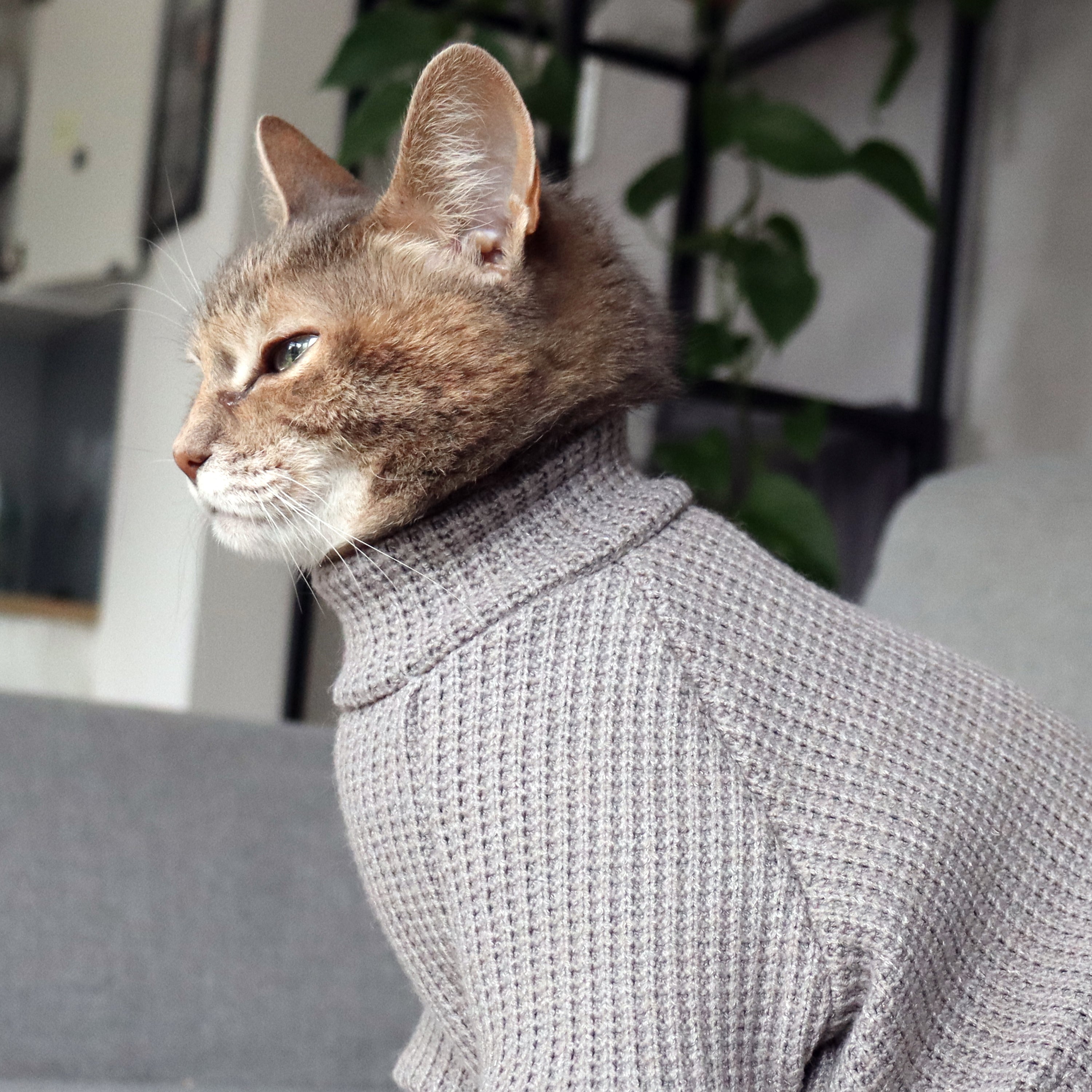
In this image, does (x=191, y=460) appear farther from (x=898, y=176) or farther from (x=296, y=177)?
(x=898, y=176)

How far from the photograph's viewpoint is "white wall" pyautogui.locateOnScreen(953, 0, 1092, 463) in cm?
182

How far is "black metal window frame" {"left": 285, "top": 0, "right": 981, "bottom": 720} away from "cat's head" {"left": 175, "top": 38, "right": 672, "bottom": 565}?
3.78 feet

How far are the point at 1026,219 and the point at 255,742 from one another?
149 cm

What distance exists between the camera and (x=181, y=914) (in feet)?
3.41

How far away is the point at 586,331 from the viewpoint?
667 mm

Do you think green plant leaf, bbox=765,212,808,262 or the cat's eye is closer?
the cat's eye

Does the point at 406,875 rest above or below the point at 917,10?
below

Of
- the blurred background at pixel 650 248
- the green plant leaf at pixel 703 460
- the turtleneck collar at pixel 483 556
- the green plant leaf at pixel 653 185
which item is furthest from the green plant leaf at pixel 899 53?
the turtleneck collar at pixel 483 556

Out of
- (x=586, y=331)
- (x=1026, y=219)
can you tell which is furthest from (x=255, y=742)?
(x=1026, y=219)

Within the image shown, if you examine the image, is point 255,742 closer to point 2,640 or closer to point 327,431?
point 327,431

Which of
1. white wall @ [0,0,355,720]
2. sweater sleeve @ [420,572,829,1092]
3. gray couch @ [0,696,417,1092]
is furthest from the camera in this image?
white wall @ [0,0,355,720]

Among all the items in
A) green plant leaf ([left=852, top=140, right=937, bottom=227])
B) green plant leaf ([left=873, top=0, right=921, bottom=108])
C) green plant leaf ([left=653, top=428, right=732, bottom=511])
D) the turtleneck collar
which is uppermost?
green plant leaf ([left=873, top=0, right=921, bottom=108])

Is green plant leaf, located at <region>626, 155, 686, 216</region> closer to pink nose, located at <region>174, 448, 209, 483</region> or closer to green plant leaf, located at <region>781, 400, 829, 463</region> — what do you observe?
green plant leaf, located at <region>781, 400, 829, 463</region>

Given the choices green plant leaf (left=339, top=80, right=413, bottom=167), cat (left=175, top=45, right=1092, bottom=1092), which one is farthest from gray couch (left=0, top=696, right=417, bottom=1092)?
green plant leaf (left=339, top=80, right=413, bottom=167)
